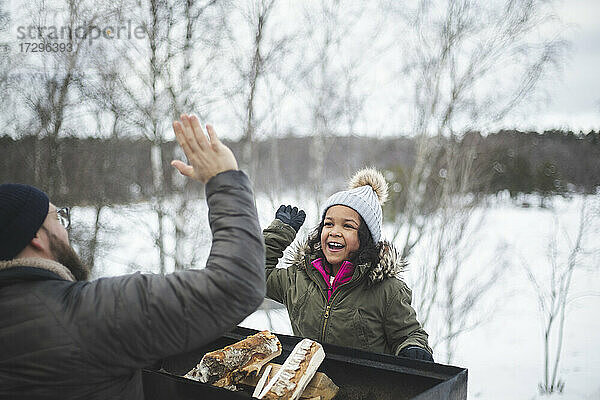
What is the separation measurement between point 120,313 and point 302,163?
4.42m

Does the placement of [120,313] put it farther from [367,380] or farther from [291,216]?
[291,216]

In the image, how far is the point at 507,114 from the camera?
183 inches

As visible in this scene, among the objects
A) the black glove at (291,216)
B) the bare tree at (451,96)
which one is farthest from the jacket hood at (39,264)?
the bare tree at (451,96)

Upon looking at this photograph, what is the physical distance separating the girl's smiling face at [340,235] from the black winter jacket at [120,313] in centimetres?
96

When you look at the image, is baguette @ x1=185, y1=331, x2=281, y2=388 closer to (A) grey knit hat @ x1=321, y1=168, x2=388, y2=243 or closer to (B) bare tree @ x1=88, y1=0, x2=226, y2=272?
(A) grey knit hat @ x1=321, y1=168, x2=388, y2=243

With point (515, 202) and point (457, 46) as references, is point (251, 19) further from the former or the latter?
point (515, 202)

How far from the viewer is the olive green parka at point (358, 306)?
1829mm

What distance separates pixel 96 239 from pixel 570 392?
4102 mm

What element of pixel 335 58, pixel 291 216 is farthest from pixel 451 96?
pixel 291 216

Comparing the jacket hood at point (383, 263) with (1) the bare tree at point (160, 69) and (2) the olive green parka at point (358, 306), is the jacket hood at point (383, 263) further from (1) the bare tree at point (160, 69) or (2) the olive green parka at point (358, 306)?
(1) the bare tree at point (160, 69)

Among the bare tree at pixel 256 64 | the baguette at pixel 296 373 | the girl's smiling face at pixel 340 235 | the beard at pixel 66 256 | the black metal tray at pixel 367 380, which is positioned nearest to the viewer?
the beard at pixel 66 256

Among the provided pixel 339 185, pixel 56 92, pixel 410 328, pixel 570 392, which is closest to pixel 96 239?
pixel 56 92

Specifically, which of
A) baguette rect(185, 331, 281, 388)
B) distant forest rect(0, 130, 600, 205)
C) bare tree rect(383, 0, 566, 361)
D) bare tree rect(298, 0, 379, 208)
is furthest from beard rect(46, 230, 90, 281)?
bare tree rect(383, 0, 566, 361)

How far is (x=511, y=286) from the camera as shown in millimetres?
4836
